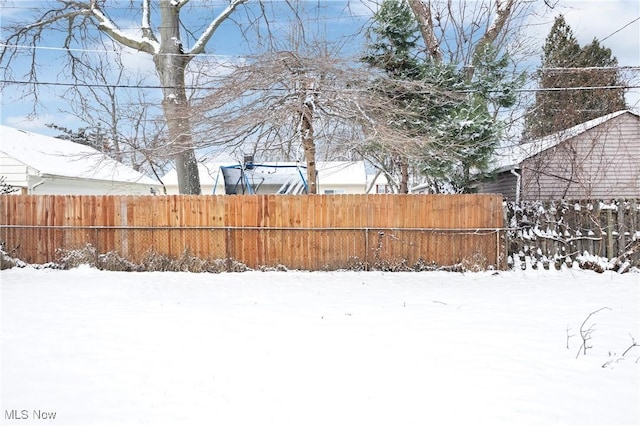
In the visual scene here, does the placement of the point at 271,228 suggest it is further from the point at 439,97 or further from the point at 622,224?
the point at 622,224

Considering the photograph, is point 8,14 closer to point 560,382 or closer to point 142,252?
point 142,252

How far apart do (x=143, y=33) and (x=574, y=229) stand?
12.5 metres

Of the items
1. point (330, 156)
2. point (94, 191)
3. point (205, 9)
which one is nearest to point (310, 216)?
point (330, 156)

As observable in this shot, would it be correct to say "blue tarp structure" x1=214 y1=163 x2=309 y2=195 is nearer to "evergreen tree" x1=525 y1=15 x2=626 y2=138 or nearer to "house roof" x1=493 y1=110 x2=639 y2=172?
"house roof" x1=493 y1=110 x2=639 y2=172

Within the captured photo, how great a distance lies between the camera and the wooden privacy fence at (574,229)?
319 inches

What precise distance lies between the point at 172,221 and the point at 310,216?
2813 millimetres

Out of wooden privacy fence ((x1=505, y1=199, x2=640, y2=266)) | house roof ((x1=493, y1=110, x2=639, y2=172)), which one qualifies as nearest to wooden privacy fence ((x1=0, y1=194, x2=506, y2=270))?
wooden privacy fence ((x1=505, y1=199, x2=640, y2=266))

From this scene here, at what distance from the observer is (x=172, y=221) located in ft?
29.2

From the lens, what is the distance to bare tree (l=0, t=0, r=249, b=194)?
12273 mm

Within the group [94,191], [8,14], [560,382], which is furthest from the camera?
[94,191]

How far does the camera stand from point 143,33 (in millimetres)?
13086

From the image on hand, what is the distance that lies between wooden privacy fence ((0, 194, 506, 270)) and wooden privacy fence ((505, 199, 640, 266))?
59 centimetres

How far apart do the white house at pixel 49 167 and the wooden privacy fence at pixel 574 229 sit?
9.17 meters

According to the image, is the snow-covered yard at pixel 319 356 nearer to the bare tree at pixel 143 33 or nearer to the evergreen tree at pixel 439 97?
the evergreen tree at pixel 439 97
